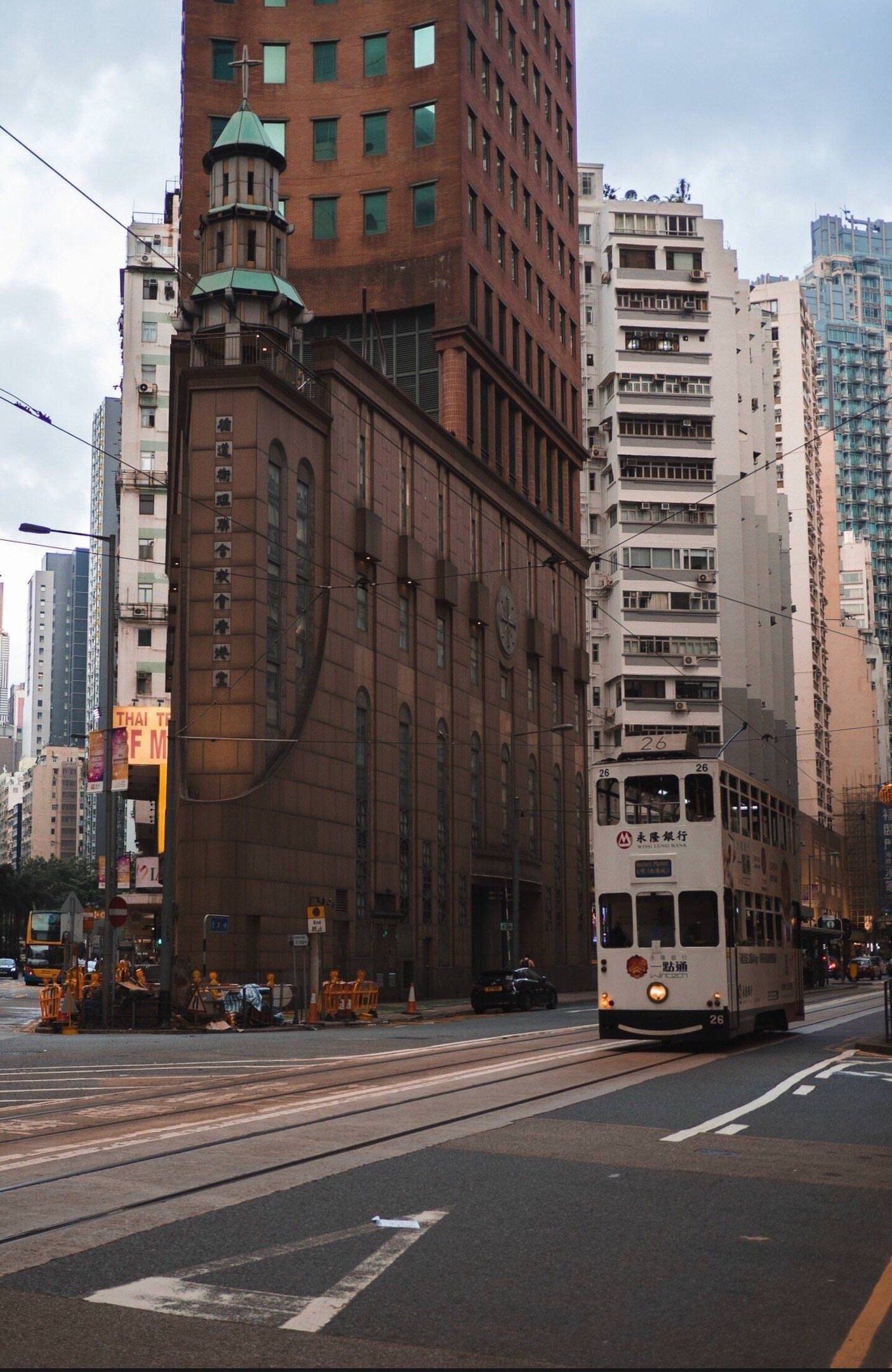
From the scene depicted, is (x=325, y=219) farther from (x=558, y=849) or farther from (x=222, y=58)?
(x=558, y=849)

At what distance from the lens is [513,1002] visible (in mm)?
44500

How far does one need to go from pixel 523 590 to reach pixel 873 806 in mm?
Answer: 70087

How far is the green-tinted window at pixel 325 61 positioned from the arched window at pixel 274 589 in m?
24.8

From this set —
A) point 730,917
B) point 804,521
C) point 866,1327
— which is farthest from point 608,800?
point 804,521

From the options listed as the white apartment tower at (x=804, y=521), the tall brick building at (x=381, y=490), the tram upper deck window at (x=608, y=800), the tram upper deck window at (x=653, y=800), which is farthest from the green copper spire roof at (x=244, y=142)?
the white apartment tower at (x=804, y=521)

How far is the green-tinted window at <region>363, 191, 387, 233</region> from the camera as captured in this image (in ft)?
Result: 203

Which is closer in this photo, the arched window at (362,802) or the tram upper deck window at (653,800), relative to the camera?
the tram upper deck window at (653,800)

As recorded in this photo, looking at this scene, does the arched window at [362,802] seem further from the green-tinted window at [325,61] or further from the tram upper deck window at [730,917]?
the green-tinted window at [325,61]

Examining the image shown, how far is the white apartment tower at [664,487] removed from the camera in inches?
3716

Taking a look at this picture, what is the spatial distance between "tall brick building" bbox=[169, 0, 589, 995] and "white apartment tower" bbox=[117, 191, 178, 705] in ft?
102

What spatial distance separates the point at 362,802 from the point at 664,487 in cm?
5245

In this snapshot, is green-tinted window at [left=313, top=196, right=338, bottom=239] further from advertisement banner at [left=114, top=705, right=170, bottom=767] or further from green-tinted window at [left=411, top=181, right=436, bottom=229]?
advertisement banner at [left=114, top=705, right=170, bottom=767]

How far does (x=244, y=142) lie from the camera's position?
51781mm

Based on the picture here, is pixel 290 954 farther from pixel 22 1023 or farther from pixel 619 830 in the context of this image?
pixel 619 830
